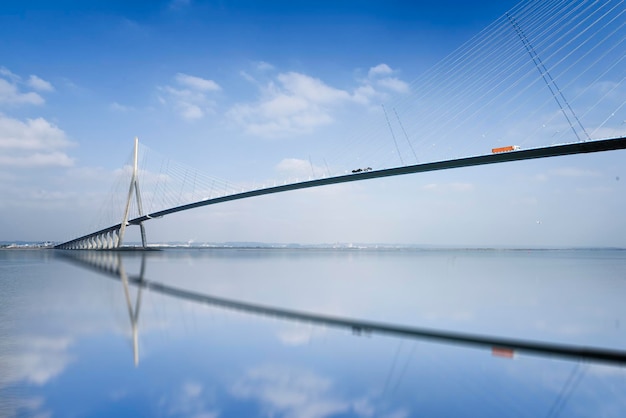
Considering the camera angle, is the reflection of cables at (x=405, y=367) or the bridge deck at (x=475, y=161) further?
the bridge deck at (x=475, y=161)

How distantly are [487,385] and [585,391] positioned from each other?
98 centimetres

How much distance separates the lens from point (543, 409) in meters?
3.98

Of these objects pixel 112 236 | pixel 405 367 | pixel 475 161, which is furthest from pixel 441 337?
pixel 112 236

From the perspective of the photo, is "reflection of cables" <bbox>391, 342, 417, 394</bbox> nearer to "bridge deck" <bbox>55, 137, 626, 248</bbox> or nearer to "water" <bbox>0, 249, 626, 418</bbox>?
"water" <bbox>0, 249, 626, 418</bbox>

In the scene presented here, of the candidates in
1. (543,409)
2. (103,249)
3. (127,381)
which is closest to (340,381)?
(543,409)

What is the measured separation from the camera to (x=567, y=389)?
14.8 feet

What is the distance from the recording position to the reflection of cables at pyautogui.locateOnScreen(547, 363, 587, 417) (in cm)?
397

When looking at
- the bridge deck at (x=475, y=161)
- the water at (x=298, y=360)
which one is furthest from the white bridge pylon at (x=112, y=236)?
the water at (x=298, y=360)

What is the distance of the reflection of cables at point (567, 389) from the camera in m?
3.97

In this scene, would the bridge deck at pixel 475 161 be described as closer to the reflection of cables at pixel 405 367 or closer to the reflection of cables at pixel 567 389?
the reflection of cables at pixel 567 389

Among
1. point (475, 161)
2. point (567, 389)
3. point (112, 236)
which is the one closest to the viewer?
point (567, 389)

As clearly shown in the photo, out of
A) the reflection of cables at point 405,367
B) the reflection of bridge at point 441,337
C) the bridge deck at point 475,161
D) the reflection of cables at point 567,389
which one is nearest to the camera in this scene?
the reflection of cables at point 567,389

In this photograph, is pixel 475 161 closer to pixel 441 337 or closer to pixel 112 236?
pixel 441 337

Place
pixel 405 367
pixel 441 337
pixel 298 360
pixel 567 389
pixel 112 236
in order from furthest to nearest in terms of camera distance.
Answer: pixel 112 236 < pixel 441 337 < pixel 298 360 < pixel 405 367 < pixel 567 389
